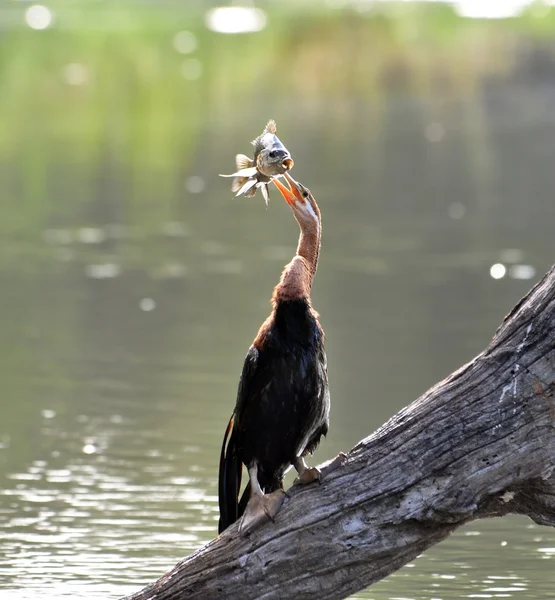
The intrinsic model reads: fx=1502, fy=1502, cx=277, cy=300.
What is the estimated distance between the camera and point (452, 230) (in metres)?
15.5

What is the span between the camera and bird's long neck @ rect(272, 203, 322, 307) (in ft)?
17.6

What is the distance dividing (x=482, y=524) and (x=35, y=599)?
2322mm

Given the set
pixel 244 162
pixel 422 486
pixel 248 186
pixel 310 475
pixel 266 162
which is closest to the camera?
pixel 422 486

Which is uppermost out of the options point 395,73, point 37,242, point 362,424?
point 395,73

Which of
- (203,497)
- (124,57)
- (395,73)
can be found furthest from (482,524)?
(124,57)

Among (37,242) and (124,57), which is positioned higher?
(124,57)

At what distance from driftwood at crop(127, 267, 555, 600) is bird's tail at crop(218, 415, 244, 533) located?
0.22 m

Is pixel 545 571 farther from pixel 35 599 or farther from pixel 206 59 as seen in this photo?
pixel 206 59

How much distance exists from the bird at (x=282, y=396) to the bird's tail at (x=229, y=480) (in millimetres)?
11

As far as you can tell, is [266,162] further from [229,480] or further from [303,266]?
[229,480]

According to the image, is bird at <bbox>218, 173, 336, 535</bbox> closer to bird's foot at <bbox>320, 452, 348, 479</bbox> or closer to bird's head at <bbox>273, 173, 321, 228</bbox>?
bird's foot at <bbox>320, 452, 348, 479</bbox>

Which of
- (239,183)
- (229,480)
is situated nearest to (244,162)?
(239,183)

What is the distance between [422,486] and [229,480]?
0.76 metres

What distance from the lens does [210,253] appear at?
14.0 metres
